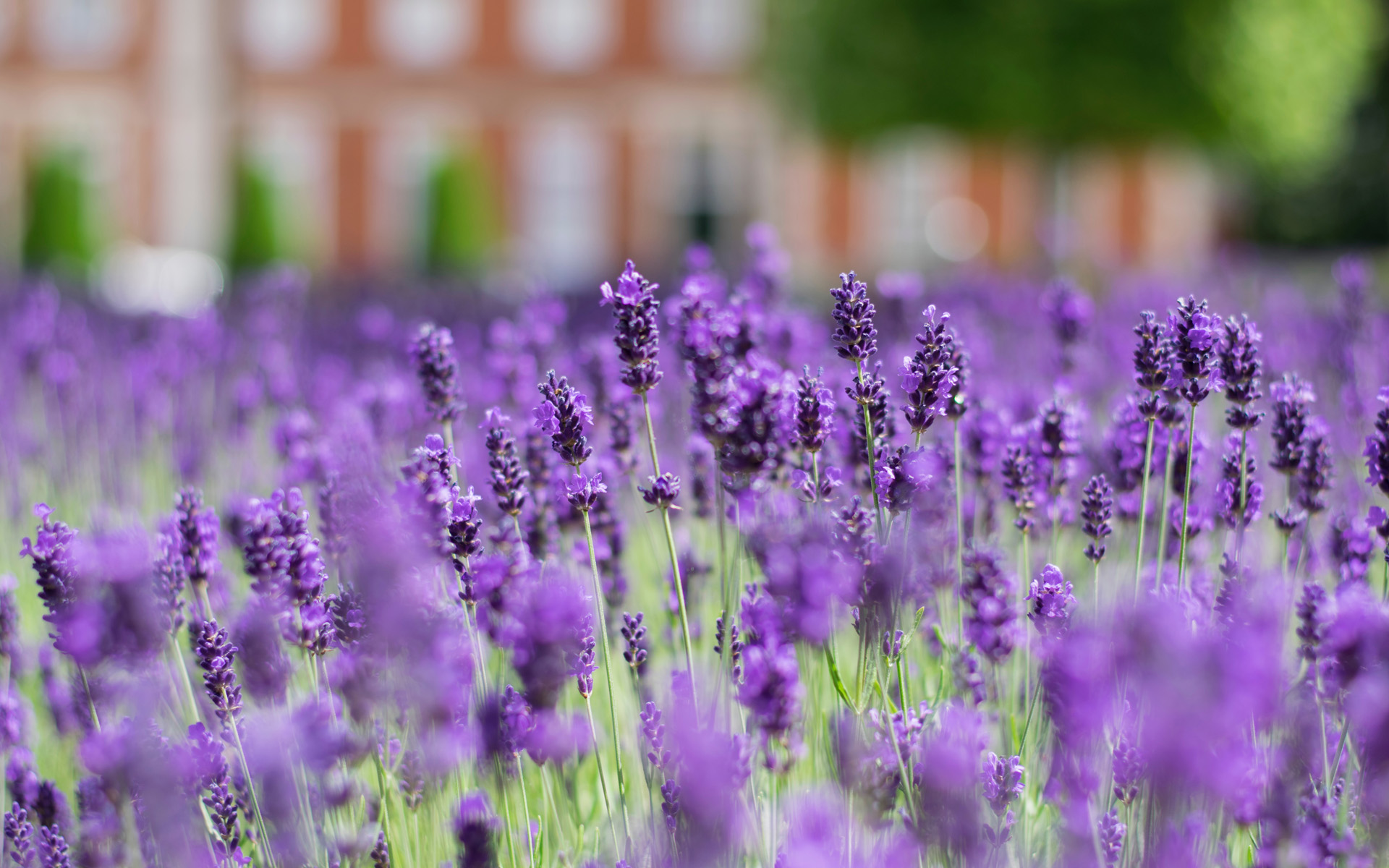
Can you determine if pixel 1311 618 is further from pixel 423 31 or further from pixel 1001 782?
pixel 423 31

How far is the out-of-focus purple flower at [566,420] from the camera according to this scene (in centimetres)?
141

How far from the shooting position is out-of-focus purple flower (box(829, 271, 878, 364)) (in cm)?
149

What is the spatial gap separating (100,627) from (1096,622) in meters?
1.09

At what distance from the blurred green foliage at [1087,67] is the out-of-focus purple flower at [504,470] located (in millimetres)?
9640

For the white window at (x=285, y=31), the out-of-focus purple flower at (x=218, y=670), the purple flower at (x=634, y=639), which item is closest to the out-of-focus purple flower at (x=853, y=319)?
the purple flower at (x=634, y=639)

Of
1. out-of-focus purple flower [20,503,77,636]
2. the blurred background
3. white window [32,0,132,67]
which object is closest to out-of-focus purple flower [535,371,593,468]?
out-of-focus purple flower [20,503,77,636]

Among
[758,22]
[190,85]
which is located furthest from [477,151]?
[758,22]

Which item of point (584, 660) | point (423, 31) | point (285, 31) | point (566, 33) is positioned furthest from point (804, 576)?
point (285, 31)

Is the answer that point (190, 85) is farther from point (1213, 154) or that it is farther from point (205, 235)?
point (1213, 154)

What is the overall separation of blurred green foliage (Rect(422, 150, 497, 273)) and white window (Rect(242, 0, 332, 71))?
4.52m

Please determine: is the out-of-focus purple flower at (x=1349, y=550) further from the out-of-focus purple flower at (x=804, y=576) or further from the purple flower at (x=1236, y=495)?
the out-of-focus purple flower at (x=804, y=576)

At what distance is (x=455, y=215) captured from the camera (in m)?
20.5

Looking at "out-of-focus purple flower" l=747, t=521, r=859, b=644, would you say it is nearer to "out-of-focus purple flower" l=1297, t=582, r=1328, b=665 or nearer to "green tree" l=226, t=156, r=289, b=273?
"out-of-focus purple flower" l=1297, t=582, r=1328, b=665

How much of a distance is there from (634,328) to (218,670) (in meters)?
0.58
